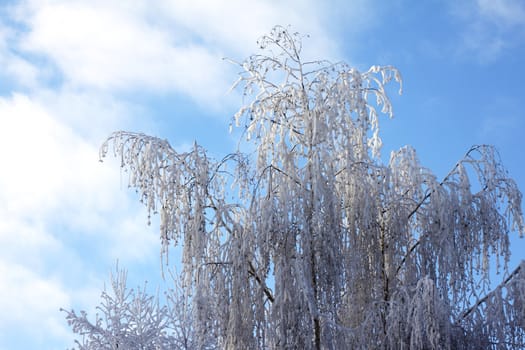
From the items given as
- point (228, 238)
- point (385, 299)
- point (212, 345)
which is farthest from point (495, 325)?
point (212, 345)

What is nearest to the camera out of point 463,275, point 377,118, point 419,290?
point 419,290

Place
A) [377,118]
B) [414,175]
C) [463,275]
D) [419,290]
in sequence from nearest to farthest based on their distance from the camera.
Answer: [419,290] < [463,275] < [414,175] < [377,118]

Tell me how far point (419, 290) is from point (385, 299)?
40.9 inches

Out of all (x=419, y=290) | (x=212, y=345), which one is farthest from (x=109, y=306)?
(x=419, y=290)

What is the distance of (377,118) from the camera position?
8094 millimetres

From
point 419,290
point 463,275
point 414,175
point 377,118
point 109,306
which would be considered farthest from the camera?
point 109,306

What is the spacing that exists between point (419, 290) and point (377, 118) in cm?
245

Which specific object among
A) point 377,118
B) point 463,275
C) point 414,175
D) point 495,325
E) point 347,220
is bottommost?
point 495,325

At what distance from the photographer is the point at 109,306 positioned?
31.1ft

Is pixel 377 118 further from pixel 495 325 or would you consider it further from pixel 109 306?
pixel 109 306

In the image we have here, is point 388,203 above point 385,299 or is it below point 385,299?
above

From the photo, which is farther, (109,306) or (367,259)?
(109,306)

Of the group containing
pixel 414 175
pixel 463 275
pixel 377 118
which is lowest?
pixel 463 275

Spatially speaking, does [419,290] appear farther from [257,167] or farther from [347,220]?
[257,167]
